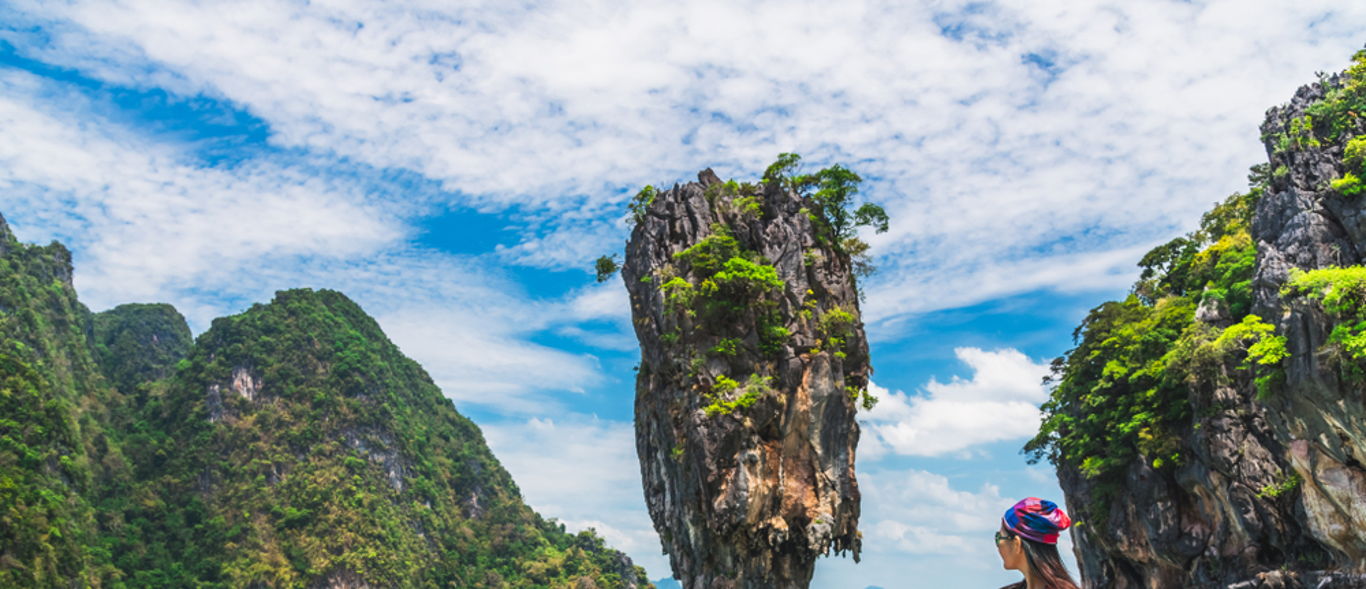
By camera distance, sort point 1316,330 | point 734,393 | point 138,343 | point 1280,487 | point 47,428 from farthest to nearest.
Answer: point 138,343 → point 47,428 → point 734,393 → point 1280,487 → point 1316,330

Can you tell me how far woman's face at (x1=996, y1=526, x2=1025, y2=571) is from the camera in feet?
8.92

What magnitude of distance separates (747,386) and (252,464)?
5257cm

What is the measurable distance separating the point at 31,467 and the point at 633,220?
39.1 m

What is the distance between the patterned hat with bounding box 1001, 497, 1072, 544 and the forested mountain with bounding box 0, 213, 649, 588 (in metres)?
50.1

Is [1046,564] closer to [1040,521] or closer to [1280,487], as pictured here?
[1040,521]

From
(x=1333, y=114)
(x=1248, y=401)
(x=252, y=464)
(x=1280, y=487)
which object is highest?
(x=252, y=464)

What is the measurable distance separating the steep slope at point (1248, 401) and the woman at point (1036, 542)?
16.5 meters

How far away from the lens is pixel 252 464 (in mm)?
61969

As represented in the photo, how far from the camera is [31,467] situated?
148 ft

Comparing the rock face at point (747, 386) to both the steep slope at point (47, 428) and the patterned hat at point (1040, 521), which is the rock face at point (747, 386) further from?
the steep slope at point (47, 428)

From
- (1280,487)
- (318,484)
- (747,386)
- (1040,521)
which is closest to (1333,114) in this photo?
(1280,487)

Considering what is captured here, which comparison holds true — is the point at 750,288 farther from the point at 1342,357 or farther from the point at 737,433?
the point at 1342,357

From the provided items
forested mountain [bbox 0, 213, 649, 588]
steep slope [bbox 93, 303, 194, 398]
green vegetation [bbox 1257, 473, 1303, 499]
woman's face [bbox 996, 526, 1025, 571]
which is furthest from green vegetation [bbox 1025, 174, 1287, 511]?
steep slope [bbox 93, 303, 194, 398]

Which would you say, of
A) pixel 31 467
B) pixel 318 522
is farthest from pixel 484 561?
pixel 31 467
